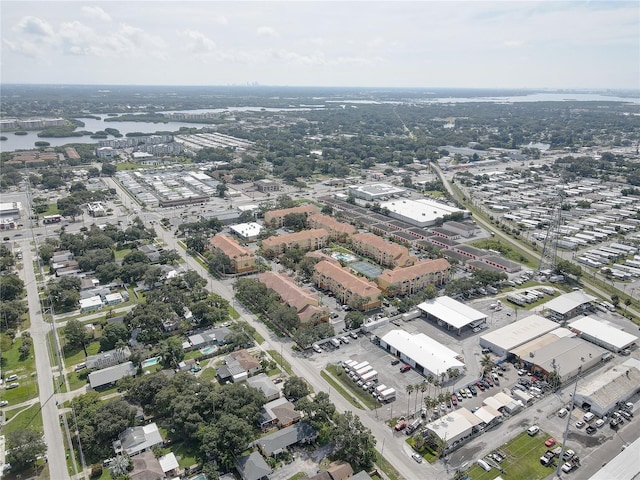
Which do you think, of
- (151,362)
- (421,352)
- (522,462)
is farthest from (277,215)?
(522,462)

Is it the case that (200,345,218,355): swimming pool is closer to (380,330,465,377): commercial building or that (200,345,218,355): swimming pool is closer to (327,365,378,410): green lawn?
(327,365,378,410): green lawn

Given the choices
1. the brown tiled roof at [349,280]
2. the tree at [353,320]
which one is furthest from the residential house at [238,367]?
the brown tiled roof at [349,280]

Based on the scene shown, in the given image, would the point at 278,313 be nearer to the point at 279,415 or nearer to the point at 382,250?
the point at 279,415

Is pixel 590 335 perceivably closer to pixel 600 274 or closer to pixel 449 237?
pixel 600 274

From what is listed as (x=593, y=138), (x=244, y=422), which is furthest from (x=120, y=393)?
(x=593, y=138)

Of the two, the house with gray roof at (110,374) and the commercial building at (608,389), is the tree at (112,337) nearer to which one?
the house with gray roof at (110,374)
